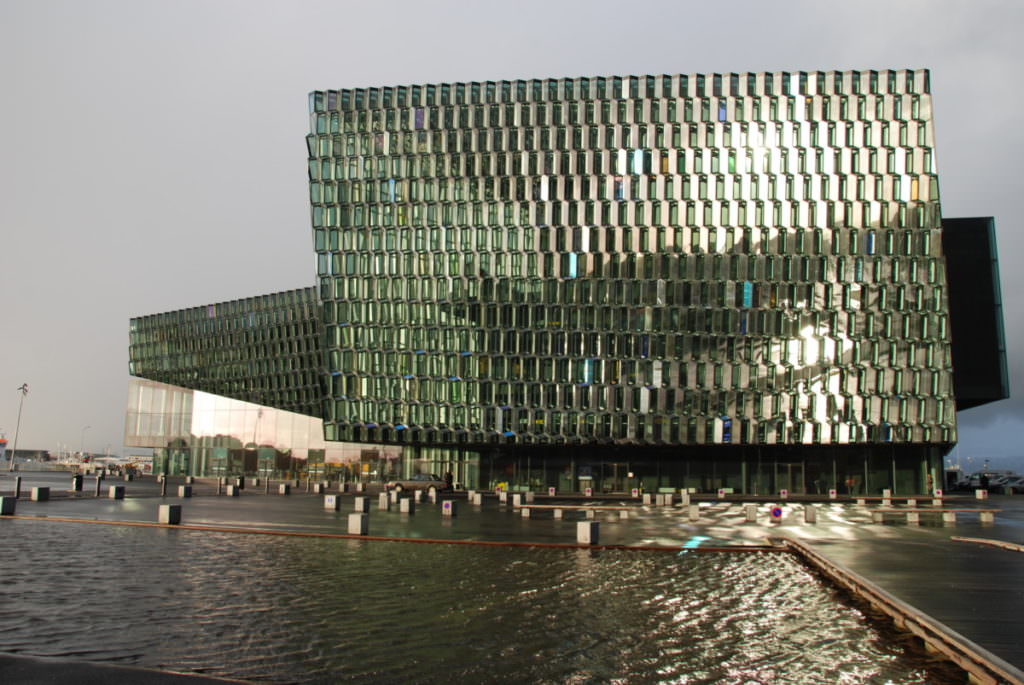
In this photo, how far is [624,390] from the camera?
69.1 m

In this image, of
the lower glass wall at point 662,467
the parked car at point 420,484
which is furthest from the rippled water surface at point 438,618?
the lower glass wall at point 662,467

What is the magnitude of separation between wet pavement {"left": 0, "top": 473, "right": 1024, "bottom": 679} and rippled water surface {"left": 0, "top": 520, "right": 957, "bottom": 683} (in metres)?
1.62

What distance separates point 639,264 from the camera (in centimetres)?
6994

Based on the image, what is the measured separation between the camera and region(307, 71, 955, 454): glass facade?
68.6 metres

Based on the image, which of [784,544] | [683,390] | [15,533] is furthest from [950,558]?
[683,390]

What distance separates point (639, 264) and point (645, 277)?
1139 mm

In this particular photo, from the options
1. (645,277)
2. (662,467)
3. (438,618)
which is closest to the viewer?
(438,618)

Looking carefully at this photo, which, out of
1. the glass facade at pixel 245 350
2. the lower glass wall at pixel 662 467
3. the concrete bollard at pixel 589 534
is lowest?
the concrete bollard at pixel 589 534

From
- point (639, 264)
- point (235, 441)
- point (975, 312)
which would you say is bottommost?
point (235, 441)

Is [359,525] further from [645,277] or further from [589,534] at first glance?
[645,277]

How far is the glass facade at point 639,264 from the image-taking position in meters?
68.6

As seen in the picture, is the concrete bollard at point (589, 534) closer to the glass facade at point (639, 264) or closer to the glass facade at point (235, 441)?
the glass facade at point (639, 264)

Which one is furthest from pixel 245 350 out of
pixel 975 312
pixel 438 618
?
pixel 438 618

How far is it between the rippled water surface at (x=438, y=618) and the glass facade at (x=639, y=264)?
46960 millimetres
